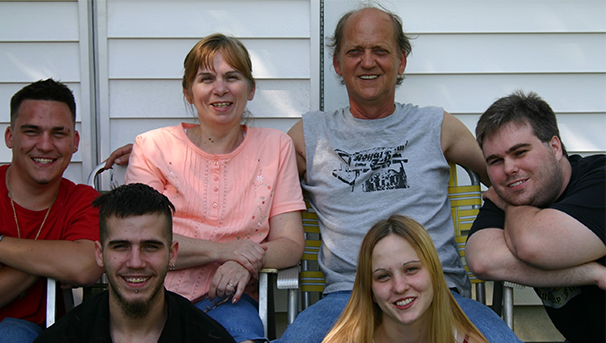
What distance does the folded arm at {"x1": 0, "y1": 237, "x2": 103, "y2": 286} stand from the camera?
2361 mm

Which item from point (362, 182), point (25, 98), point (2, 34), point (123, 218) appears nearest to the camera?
point (123, 218)

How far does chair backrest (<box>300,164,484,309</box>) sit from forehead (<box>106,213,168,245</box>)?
950 millimetres

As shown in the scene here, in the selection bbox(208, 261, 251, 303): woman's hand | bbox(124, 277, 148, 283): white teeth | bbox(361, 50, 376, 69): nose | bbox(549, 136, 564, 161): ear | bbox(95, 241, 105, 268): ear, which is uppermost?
bbox(361, 50, 376, 69): nose

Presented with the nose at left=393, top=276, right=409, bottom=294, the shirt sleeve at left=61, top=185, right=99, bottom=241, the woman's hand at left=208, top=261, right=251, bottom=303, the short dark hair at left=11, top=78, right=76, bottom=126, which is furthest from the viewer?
the short dark hair at left=11, top=78, right=76, bottom=126

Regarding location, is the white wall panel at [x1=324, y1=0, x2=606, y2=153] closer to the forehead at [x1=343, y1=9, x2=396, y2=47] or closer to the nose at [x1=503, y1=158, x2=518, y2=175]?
the forehead at [x1=343, y1=9, x2=396, y2=47]

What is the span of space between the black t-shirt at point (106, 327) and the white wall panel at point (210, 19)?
1560 millimetres

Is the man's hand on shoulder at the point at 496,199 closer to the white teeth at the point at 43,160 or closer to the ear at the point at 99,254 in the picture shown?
the ear at the point at 99,254

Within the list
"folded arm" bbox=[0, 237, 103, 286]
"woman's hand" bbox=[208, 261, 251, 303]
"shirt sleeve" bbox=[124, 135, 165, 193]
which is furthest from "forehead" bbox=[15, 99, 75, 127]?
"woman's hand" bbox=[208, 261, 251, 303]

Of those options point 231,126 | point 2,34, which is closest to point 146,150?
point 231,126

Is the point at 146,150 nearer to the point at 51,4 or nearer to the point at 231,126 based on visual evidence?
the point at 231,126

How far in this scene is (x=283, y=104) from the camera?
3.27m

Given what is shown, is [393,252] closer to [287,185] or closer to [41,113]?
[287,185]

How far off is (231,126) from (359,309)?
1.12 metres

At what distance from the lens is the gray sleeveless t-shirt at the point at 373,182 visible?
2756 mm
